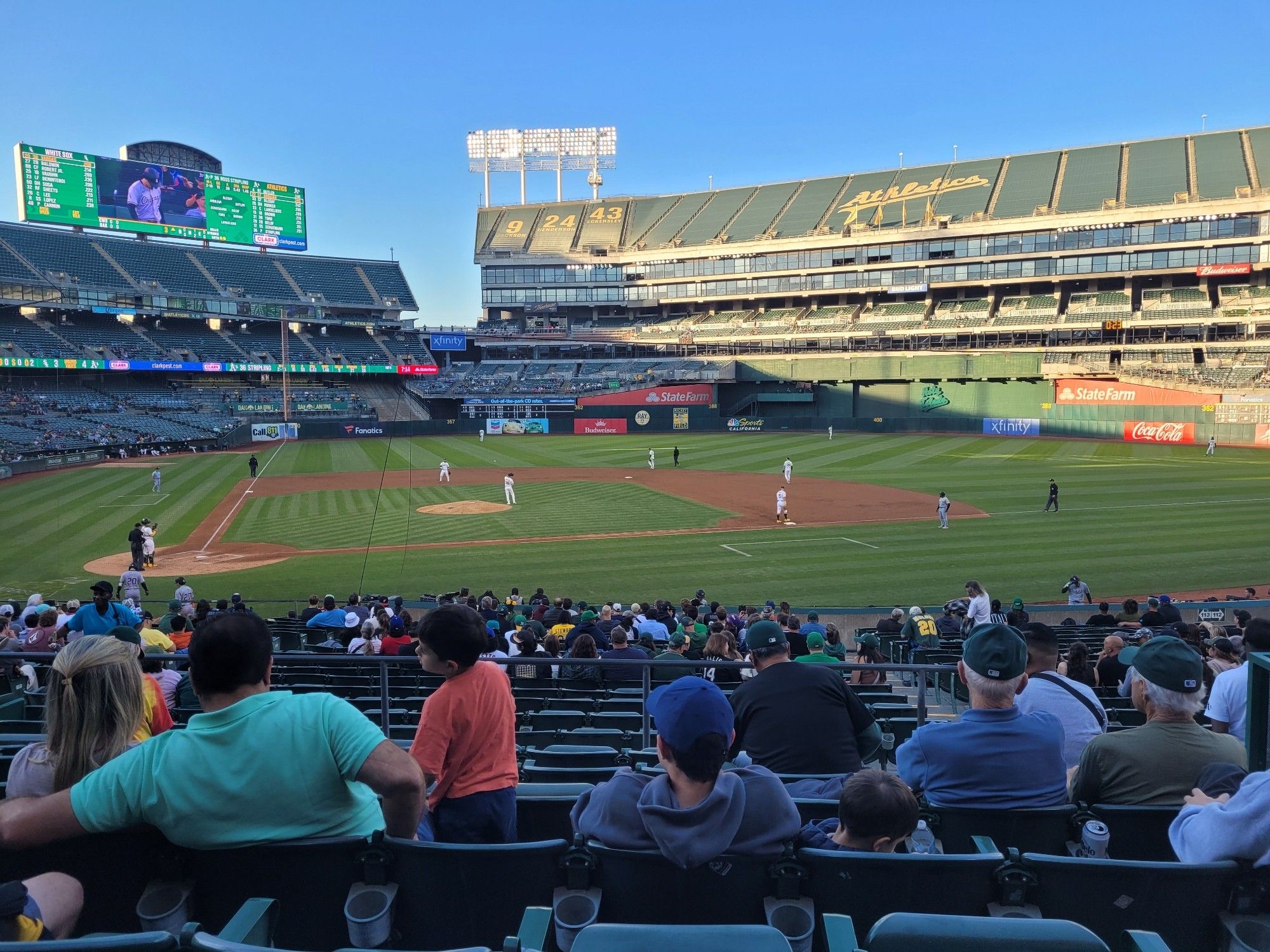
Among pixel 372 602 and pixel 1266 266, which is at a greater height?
pixel 1266 266

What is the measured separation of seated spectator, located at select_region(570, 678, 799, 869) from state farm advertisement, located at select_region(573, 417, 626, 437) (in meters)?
68.0

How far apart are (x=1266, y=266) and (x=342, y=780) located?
263ft

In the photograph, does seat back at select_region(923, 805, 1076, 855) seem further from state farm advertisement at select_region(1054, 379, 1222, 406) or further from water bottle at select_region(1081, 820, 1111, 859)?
state farm advertisement at select_region(1054, 379, 1222, 406)

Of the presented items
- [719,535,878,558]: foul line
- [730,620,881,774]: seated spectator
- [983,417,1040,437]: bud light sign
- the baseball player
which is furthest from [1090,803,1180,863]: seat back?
[983,417,1040,437]: bud light sign

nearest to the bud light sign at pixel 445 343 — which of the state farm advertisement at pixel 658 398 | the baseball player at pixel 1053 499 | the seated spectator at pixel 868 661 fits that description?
the state farm advertisement at pixel 658 398

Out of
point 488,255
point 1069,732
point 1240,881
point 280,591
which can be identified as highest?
point 488,255

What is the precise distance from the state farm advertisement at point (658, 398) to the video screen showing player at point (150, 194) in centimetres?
3982

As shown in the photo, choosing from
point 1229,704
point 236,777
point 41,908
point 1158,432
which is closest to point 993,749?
point 1229,704

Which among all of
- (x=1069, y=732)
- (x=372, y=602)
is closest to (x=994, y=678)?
(x=1069, y=732)

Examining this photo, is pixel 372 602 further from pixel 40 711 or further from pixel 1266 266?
pixel 1266 266

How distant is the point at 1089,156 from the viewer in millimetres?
76688

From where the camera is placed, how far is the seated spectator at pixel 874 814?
307 centimetres

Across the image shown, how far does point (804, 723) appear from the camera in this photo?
4684 mm

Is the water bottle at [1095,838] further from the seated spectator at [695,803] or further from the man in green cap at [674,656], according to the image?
the man in green cap at [674,656]
